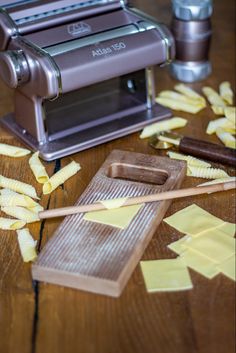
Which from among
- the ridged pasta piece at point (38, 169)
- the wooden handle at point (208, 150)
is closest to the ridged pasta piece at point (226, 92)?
the wooden handle at point (208, 150)

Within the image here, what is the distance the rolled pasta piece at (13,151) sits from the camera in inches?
48.3

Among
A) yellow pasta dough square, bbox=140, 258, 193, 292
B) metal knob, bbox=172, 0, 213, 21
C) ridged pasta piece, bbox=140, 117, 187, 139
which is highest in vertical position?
metal knob, bbox=172, 0, 213, 21

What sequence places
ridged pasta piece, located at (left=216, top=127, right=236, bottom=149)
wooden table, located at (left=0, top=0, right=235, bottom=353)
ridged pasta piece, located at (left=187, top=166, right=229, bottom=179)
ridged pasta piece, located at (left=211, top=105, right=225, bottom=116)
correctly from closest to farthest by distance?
wooden table, located at (left=0, top=0, right=235, bottom=353), ridged pasta piece, located at (left=187, top=166, right=229, bottom=179), ridged pasta piece, located at (left=216, top=127, right=236, bottom=149), ridged pasta piece, located at (left=211, top=105, right=225, bottom=116)

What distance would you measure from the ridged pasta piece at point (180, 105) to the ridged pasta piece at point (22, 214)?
0.46 metres

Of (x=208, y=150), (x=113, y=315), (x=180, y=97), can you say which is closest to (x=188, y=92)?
(x=180, y=97)

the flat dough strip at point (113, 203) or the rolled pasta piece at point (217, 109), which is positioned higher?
the flat dough strip at point (113, 203)

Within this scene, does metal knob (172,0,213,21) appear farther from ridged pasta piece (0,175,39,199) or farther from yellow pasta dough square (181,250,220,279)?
yellow pasta dough square (181,250,220,279)

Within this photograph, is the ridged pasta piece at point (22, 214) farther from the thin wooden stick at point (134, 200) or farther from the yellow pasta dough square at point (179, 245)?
the yellow pasta dough square at point (179, 245)

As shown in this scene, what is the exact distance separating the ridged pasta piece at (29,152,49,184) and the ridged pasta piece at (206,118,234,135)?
34 centimetres

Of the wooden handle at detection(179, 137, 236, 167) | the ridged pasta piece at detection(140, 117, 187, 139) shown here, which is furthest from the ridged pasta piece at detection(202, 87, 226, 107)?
the wooden handle at detection(179, 137, 236, 167)

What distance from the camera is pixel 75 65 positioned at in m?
1.16

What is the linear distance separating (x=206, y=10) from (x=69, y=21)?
1.13ft

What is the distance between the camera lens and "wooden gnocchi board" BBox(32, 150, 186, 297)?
89cm

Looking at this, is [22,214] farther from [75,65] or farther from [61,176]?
[75,65]
